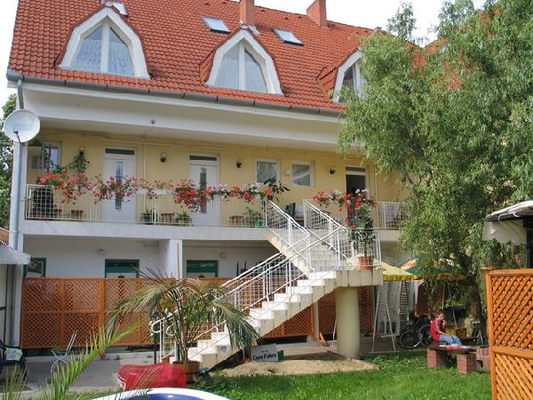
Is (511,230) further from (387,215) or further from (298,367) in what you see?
(387,215)

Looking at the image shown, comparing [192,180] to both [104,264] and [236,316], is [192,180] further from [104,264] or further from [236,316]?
[236,316]

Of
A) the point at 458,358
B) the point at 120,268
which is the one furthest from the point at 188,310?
the point at 120,268

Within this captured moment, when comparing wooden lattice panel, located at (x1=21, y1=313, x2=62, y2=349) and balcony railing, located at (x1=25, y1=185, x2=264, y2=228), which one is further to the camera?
balcony railing, located at (x1=25, y1=185, x2=264, y2=228)

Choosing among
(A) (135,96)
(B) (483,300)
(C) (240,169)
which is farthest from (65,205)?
(B) (483,300)

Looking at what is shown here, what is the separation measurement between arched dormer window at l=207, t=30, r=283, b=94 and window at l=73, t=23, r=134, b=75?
276 centimetres

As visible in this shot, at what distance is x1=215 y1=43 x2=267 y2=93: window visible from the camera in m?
18.1

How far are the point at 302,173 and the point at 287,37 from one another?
6.12 meters

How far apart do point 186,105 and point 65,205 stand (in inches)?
168

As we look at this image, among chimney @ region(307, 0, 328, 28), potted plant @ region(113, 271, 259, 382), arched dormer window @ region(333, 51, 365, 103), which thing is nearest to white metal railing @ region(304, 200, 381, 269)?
potted plant @ region(113, 271, 259, 382)

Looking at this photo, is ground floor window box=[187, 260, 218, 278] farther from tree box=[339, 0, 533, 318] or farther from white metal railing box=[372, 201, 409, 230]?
tree box=[339, 0, 533, 318]

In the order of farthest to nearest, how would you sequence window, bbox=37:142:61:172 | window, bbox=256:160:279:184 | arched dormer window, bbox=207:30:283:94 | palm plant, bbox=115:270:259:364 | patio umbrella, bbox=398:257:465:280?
window, bbox=256:160:279:184 → arched dormer window, bbox=207:30:283:94 → window, bbox=37:142:61:172 → patio umbrella, bbox=398:257:465:280 → palm plant, bbox=115:270:259:364

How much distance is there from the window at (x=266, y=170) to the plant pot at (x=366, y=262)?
222 inches

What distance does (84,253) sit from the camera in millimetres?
16375

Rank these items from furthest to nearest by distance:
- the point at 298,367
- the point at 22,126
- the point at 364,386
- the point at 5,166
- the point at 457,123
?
1. the point at 5,166
2. the point at 22,126
3. the point at 298,367
4. the point at 457,123
5. the point at 364,386
